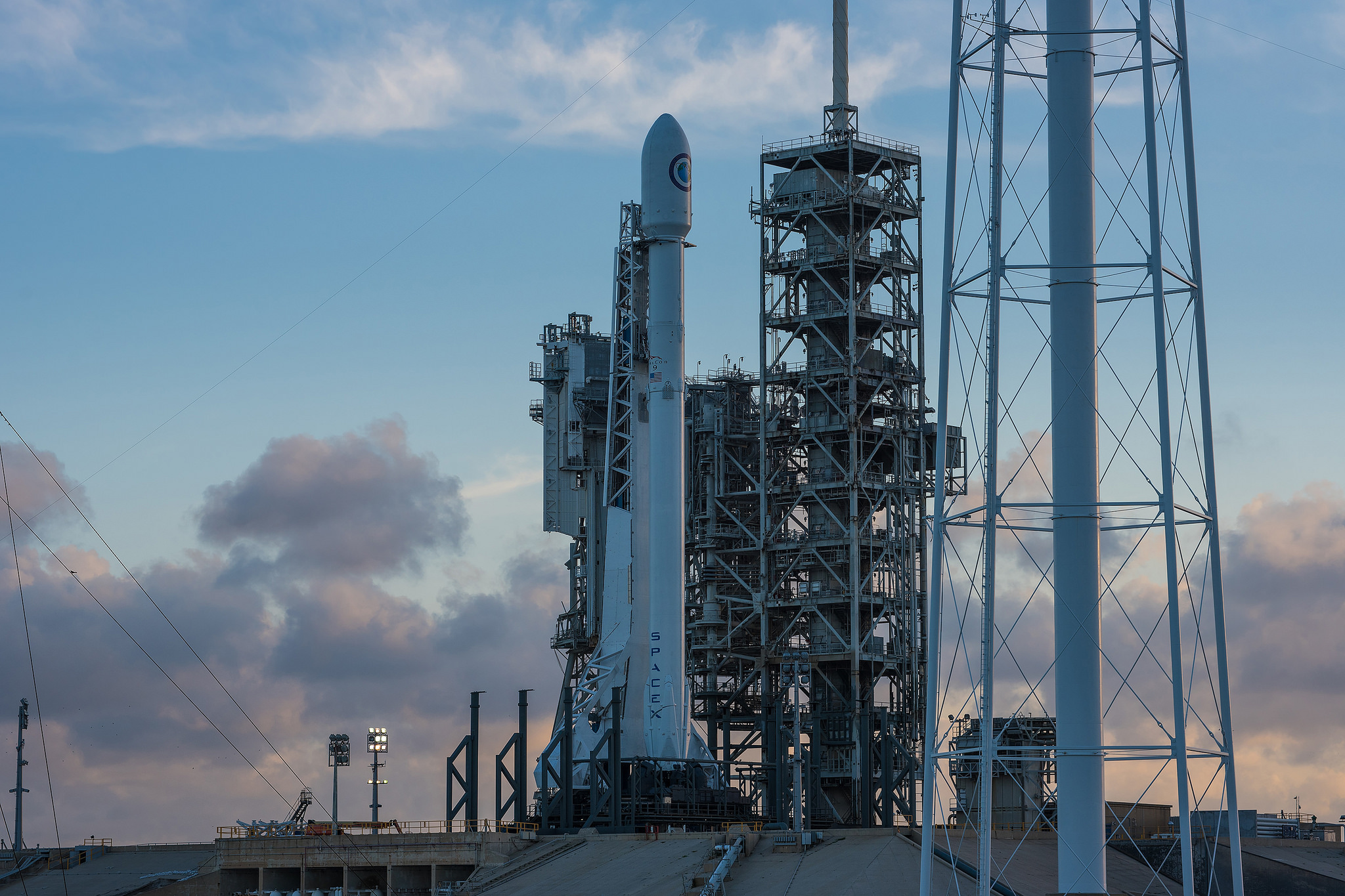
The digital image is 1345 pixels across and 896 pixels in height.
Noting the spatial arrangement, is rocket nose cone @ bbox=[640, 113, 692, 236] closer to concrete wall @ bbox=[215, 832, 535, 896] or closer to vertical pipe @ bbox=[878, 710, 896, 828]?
vertical pipe @ bbox=[878, 710, 896, 828]

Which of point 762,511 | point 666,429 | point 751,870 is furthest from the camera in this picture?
point 762,511

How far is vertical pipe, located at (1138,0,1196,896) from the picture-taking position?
3353cm

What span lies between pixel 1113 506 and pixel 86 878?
154ft

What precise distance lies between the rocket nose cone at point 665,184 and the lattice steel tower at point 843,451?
12690 millimetres

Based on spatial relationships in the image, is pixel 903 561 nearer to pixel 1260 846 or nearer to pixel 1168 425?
pixel 1260 846

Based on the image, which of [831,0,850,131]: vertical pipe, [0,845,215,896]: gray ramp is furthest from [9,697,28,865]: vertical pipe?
[831,0,850,131]: vertical pipe

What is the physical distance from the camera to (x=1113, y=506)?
3562 cm

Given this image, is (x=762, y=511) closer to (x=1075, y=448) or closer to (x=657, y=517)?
(x=657, y=517)

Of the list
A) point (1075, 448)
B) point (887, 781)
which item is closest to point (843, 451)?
point (887, 781)

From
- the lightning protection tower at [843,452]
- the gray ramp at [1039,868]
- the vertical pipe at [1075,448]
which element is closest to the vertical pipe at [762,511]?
the lightning protection tower at [843,452]

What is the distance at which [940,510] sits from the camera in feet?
119

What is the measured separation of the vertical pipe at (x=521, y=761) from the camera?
212ft

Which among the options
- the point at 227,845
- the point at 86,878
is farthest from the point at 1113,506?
the point at 86,878

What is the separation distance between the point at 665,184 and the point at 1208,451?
1405 inches
